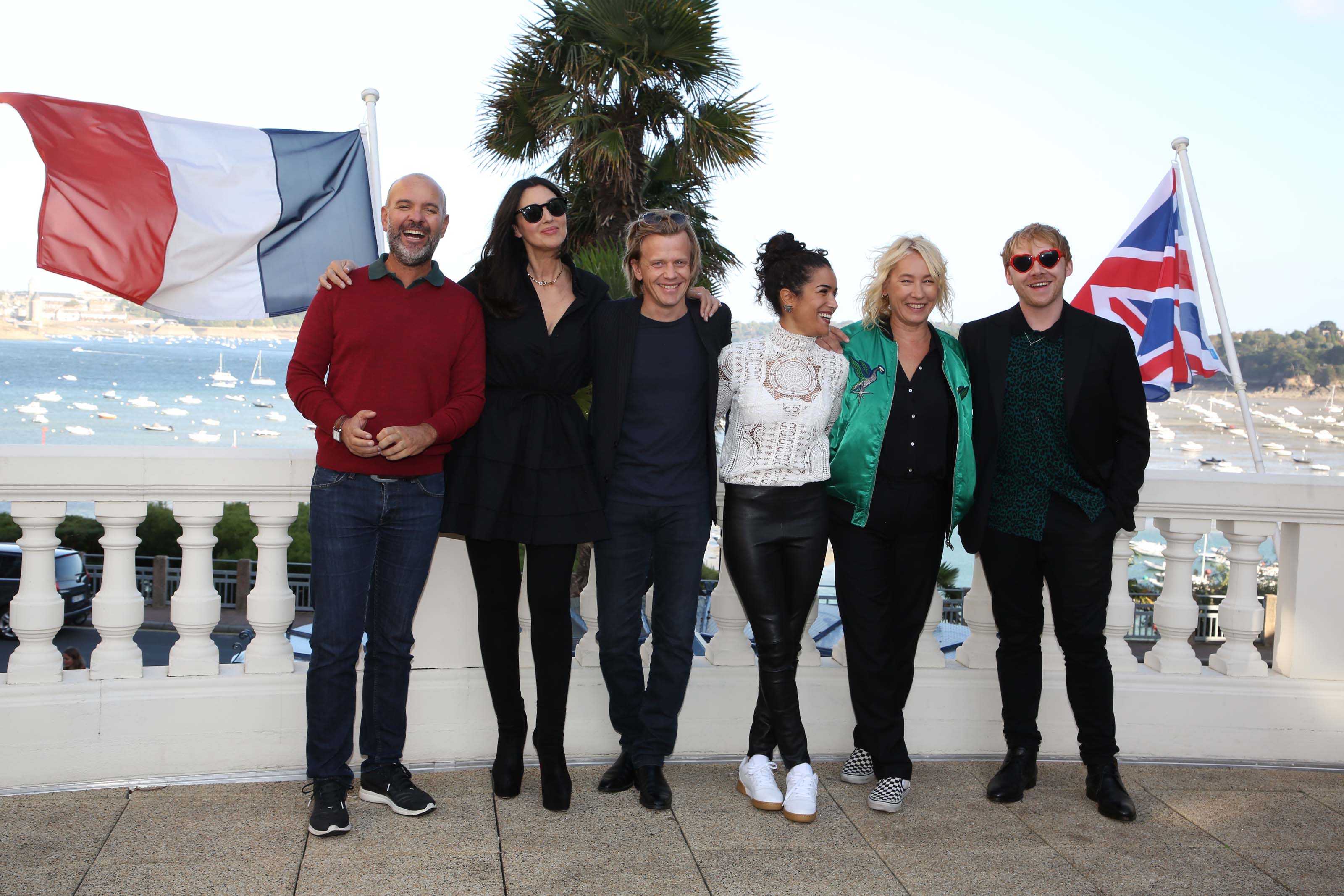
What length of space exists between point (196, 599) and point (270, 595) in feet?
0.80

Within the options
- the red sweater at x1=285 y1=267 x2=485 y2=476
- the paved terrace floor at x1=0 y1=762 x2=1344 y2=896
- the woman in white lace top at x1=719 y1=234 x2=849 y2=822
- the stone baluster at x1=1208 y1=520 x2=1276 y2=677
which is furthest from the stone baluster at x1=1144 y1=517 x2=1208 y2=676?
the red sweater at x1=285 y1=267 x2=485 y2=476

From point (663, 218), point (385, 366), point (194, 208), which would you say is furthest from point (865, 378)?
point (194, 208)

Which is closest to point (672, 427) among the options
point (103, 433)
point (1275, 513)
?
point (1275, 513)

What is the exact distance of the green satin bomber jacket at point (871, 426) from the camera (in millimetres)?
3158

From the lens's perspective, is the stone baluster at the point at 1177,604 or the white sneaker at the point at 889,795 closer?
the white sneaker at the point at 889,795

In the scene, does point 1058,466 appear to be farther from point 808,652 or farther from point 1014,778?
point 808,652

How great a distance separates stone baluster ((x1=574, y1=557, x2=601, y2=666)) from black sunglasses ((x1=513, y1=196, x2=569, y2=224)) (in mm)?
1341

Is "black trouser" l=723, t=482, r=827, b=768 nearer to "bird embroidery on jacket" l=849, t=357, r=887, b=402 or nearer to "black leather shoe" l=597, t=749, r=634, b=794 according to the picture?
"bird embroidery on jacket" l=849, t=357, r=887, b=402

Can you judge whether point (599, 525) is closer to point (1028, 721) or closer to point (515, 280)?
point (515, 280)

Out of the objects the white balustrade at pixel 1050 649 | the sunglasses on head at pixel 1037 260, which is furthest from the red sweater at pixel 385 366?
the white balustrade at pixel 1050 649

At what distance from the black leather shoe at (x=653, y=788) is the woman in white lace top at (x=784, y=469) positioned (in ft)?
0.97

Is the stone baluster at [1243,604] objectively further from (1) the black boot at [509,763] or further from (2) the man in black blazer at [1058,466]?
(1) the black boot at [509,763]

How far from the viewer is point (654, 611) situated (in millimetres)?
3240

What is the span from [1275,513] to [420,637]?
3.35m
